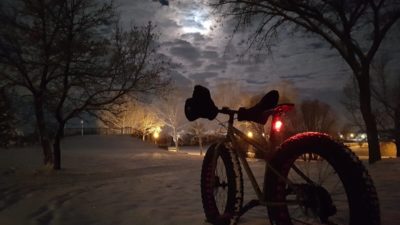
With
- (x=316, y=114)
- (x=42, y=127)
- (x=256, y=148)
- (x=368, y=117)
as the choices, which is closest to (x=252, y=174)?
(x=256, y=148)

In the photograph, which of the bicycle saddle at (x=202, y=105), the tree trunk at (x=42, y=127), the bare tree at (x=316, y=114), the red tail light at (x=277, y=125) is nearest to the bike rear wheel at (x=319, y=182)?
the red tail light at (x=277, y=125)

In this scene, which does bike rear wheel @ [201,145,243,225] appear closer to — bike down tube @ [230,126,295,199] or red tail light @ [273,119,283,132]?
bike down tube @ [230,126,295,199]

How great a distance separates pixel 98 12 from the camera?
1631 cm

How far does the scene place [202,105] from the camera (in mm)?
4520

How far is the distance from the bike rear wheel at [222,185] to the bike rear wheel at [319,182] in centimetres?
68

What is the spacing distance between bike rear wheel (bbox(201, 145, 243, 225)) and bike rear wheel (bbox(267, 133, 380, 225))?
677mm

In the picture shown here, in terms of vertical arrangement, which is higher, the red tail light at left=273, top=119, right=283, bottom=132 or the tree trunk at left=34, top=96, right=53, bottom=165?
the tree trunk at left=34, top=96, right=53, bottom=165

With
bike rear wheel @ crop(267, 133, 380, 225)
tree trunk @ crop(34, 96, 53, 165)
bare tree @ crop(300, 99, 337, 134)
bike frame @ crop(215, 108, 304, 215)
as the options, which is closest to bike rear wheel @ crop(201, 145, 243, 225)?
bike frame @ crop(215, 108, 304, 215)

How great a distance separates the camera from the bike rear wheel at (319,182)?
284 centimetres

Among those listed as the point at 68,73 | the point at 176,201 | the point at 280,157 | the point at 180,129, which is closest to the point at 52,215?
the point at 176,201

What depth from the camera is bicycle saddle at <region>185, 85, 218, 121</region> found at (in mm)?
4496

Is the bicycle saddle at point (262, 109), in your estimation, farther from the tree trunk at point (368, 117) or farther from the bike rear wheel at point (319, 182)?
the tree trunk at point (368, 117)

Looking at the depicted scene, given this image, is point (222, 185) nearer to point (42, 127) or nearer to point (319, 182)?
point (319, 182)

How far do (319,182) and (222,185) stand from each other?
4.72 feet
